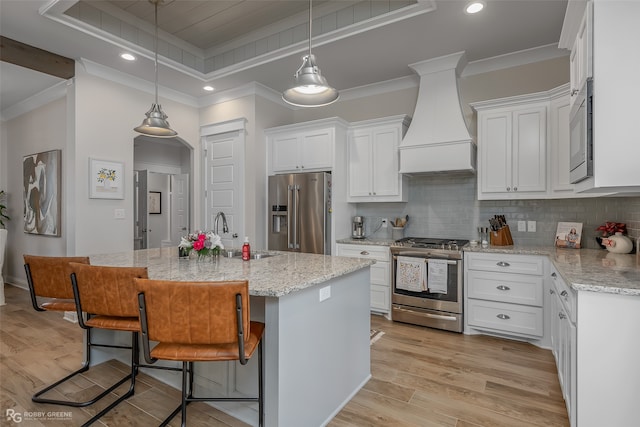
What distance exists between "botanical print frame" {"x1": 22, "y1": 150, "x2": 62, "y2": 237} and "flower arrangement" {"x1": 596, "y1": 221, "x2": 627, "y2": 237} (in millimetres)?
6028

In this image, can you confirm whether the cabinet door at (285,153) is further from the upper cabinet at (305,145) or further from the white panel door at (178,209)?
the white panel door at (178,209)

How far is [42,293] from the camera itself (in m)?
2.16

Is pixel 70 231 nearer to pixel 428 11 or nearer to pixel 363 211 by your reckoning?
pixel 363 211

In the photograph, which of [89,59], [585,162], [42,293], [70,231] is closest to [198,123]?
[89,59]

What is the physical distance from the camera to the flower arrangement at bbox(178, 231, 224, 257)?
248 centimetres

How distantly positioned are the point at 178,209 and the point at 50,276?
14.9 feet

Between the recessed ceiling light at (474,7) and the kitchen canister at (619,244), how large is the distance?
7.20ft

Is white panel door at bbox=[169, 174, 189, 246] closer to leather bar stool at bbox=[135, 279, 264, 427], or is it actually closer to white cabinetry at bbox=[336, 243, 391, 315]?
white cabinetry at bbox=[336, 243, 391, 315]

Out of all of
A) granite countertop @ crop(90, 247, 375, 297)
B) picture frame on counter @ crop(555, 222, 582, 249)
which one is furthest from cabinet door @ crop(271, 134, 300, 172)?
picture frame on counter @ crop(555, 222, 582, 249)

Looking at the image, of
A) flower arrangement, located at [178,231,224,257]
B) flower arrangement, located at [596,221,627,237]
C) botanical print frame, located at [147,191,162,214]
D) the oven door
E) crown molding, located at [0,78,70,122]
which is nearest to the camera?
flower arrangement, located at [178,231,224,257]

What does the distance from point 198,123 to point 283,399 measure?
4.38 metres

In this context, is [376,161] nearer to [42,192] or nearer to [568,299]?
[568,299]

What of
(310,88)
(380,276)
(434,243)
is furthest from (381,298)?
(310,88)

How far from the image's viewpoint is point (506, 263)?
3180 mm
